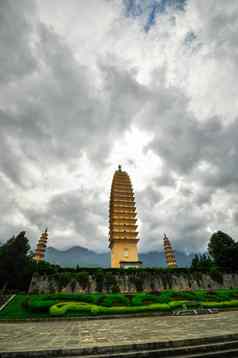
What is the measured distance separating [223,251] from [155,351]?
34.8 m

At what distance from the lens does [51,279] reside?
2250 centimetres

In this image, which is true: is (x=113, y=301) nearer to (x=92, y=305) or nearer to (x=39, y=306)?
(x=92, y=305)

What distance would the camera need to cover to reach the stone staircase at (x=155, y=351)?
13.9 ft

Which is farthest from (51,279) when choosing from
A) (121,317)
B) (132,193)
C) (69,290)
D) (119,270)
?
(132,193)

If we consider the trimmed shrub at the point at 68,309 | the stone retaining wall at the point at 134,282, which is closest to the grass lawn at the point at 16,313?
the trimmed shrub at the point at 68,309

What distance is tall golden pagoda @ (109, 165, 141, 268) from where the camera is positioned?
1587 inches

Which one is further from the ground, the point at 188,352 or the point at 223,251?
the point at 223,251

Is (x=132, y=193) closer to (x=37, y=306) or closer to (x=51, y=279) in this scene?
(x=51, y=279)

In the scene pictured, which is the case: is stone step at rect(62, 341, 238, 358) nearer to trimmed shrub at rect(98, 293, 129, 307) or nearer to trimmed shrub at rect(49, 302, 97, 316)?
trimmed shrub at rect(49, 302, 97, 316)

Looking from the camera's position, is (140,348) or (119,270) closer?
(140,348)

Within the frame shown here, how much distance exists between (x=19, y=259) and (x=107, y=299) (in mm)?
19437

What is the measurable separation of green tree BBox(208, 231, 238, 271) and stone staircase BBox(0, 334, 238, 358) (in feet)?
103

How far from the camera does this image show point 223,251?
33312 mm

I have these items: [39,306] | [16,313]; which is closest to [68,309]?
[39,306]
